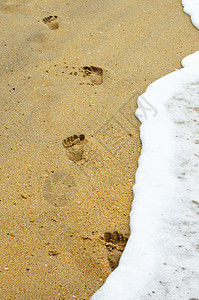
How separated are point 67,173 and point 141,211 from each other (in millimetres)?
617

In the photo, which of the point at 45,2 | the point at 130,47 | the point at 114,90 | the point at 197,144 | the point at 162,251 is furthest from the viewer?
the point at 45,2

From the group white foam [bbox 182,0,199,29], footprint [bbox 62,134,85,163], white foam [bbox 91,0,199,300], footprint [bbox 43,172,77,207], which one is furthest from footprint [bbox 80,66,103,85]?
white foam [bbox 182,0,199,29]

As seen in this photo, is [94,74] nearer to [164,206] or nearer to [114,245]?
[164,206]

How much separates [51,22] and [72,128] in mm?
1611

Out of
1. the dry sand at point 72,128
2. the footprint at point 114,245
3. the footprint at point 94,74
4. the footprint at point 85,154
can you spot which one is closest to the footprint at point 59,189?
the dry sand at point 72,128

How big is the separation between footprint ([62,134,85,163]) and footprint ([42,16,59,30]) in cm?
160

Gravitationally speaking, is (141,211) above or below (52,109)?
below

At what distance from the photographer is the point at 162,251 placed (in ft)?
7.51

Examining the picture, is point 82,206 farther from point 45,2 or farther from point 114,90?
point 45,2

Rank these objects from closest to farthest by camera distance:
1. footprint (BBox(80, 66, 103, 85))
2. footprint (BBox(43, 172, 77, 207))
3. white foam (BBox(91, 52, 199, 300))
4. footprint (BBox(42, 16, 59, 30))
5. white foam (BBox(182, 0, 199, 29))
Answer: white foam (BBox(91, 52, 199, 300)) < footprint (BBox(43, 172, 77, 207)) < footprint (BBox(80, 66, 103, 85)) < footprint (BBox(42, 16, 59, 30)) < white foam (BBox(182, 0, 199, 29))

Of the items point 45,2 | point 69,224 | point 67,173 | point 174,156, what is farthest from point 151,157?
point 45,2

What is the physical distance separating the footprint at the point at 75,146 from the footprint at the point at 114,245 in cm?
67

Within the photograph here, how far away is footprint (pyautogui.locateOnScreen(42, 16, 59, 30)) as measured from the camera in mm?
3739

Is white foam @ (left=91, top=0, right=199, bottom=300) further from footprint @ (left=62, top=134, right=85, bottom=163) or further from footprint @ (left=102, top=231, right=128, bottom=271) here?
footprint @ (left=62, top=134, right=85, bottom=163)
